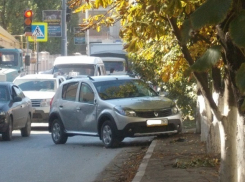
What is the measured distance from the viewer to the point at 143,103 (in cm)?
1532

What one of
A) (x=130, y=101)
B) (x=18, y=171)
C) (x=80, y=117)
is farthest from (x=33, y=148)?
(x=18, y=171)

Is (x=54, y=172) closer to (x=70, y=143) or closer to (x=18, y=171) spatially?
(x=18, y=171)

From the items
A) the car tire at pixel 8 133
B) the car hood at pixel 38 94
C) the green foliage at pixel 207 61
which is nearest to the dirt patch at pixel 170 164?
the car tire at pixel 8 133

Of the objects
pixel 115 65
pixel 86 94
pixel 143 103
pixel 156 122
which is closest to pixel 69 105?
pixel 86 94

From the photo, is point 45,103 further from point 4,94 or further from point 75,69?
point 75,69

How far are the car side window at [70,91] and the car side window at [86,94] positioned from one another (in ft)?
1.11

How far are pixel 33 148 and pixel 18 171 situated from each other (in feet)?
13.5

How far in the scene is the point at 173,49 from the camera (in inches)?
509

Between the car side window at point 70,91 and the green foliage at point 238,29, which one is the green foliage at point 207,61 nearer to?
the green foliage at point 238,29

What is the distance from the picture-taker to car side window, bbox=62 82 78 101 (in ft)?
55.8

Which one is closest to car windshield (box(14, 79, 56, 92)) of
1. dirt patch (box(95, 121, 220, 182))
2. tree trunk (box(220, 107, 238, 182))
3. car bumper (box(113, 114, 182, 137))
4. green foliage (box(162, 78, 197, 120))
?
green foliage (box(162, 78, 197, 120))

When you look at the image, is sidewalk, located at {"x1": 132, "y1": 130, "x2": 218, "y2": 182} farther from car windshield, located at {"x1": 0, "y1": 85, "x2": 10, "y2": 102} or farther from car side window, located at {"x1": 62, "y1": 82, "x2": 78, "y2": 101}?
car windshield, located at {"x1": 0, "y1": 85, "x2": 10, "y2": 102}

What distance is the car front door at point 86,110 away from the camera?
15812 millimetres

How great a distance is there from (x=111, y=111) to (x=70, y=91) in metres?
2.56
